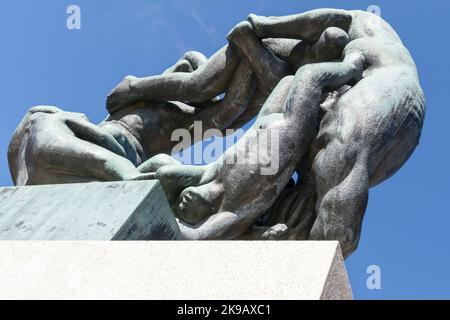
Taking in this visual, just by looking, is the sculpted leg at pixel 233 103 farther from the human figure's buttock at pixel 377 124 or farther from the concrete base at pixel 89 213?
the concrete base at pixel 89 213

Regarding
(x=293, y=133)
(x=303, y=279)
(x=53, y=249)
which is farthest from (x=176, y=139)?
(x=303, y=279)

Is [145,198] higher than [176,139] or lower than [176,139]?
higher

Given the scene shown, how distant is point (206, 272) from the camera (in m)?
2.61

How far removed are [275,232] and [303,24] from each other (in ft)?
5.13

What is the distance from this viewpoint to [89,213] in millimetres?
3264

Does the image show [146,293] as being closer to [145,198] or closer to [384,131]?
[145,198]

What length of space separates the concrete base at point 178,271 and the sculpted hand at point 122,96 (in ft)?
9.01

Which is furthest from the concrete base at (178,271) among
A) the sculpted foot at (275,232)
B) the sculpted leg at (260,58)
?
the sculpted leg at (260,58)

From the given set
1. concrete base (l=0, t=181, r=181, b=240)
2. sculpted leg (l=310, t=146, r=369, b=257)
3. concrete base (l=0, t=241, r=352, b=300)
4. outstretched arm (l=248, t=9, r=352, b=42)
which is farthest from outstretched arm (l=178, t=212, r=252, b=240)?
outstretched arm (l=248, t=9, r=352, b=42)

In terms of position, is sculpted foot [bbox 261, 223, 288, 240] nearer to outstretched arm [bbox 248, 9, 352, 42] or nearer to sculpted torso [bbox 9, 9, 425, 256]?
sculpted torso [bbox 9, 9, 425, 256]

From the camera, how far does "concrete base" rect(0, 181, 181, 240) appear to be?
10.4ft
